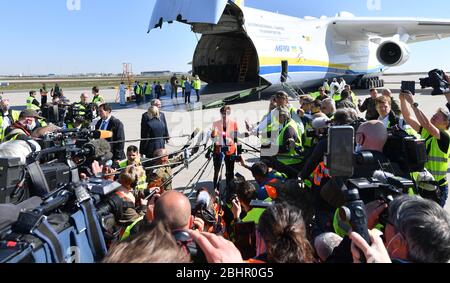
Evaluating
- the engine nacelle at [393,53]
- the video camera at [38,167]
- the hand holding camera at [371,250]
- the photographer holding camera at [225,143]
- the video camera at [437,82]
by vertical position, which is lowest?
the photographer holding camera at [225,143]

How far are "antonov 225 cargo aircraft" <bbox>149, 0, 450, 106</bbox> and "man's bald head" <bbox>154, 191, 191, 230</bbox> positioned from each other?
11.4 meters

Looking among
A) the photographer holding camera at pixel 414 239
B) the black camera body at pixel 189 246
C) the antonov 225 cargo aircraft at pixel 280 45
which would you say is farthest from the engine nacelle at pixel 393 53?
the black camera body at pixel 189 246

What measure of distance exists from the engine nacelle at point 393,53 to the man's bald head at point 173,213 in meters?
19.7

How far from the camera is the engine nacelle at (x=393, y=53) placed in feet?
61.6

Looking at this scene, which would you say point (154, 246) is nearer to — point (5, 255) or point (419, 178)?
point (5, 255)

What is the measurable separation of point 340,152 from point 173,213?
0.97 metres

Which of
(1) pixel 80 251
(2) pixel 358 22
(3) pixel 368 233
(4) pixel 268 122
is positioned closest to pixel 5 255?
(1) pixel 80 251

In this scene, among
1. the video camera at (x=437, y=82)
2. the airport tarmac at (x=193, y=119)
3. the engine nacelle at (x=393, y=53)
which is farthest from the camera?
the engine nacelle at (x=393, y=53)

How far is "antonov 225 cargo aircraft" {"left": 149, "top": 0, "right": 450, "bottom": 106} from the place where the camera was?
595 inches

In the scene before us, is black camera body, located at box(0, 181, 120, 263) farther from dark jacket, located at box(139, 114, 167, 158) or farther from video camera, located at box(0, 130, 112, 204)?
dark jacket, located at box(139, 114, 167, 158)

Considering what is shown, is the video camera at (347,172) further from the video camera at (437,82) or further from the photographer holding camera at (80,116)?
the photographer holding camera at (80,116)

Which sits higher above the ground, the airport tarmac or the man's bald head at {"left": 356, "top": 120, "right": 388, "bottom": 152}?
the man's bald head at {"left": 356, "top": 120, "right": 388, "bottom": 152}

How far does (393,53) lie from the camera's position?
19.2 meters

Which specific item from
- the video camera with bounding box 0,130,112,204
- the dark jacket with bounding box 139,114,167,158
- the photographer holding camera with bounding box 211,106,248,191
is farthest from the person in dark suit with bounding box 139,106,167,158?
the video camera with bounding box 0,130,112,204
